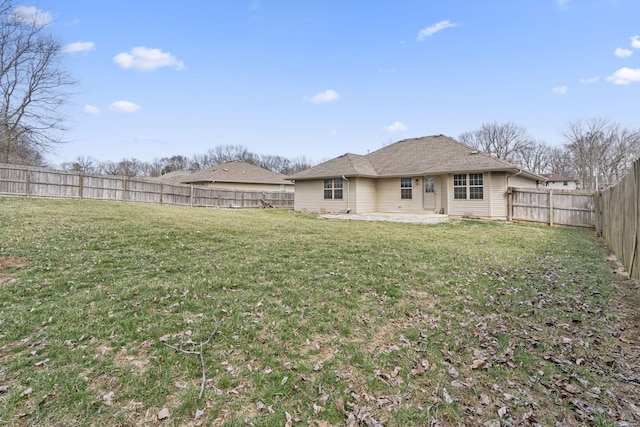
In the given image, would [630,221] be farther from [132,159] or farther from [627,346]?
[132,159]

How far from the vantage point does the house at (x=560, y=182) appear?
49.1m

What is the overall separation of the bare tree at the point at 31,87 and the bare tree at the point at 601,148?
171 ft

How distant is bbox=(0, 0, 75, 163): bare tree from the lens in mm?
19778

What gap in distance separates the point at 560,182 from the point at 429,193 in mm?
47995

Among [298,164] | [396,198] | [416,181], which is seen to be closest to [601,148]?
[416,181]

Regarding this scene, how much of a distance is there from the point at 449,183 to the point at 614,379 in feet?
48.5

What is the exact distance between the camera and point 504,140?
157 feet

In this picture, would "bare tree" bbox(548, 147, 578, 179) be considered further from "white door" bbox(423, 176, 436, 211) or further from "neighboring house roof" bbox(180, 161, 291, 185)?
"neighboring house roof" bbox(180, 161, 291, 185)

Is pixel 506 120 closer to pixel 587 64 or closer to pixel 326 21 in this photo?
pixel 587 64

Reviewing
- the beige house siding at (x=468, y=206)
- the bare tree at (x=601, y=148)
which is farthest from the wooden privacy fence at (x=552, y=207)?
the bare tree at (x=601, y=148)

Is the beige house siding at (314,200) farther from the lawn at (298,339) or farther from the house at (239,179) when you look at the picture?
the lawn at (298,339)

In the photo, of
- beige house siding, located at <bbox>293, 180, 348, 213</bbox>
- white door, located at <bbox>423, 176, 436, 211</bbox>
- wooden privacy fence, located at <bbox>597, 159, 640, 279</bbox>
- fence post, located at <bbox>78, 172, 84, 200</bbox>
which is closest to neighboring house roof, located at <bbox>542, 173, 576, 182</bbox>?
white door, located at <bbox>423, 176, 436, 211</bbox>

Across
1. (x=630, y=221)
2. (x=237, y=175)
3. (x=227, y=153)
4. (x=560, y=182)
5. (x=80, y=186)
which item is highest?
(x=227, y=153)

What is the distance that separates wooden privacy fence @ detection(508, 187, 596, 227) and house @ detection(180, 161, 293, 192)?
19.4 metres
